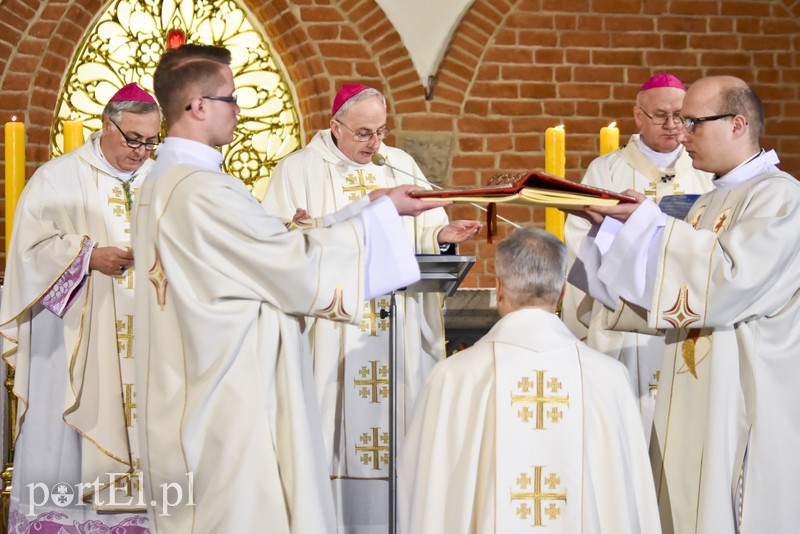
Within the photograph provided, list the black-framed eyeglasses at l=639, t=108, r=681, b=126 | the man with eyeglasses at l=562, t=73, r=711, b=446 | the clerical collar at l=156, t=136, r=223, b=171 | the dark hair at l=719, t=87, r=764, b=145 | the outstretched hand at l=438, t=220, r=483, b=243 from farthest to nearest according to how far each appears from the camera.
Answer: the black-framed eyeglasses at l=639, t=108, r=681, b=126 < the man with eyeglasses at l=562, t=73, r=711, b=446 < the outstretched hand at l=438, t=220, r=483, b=243 < the dark hair at l=719, t=87, r=764, b=145 < the clerical collar at l=156, t=136, r=223, b=171

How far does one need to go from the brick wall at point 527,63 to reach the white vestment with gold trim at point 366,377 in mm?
2493

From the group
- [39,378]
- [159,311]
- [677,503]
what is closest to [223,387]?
[159,311]

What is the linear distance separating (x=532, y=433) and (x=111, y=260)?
230 cm

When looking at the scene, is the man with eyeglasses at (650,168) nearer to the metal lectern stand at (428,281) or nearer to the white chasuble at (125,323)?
the metal lectern stand at (428,281)

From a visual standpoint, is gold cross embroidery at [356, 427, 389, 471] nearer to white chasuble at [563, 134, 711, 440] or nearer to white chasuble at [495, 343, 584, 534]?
white chasuble at [563, 134, 711, 440]

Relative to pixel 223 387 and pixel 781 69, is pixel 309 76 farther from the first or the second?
pixel 223 387

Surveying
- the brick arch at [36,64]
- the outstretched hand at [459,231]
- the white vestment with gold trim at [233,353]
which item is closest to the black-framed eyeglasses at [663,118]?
the outstretched hand at [459,231]

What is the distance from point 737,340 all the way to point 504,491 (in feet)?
3.64

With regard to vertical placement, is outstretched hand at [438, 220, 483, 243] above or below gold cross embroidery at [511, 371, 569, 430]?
above

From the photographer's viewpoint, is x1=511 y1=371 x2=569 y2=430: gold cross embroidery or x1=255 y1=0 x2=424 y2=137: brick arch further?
x1=255 y1=0 x2=424 y2=137: brick arch

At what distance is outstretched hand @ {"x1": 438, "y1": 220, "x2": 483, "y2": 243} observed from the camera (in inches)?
203

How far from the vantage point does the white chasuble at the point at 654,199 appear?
556 centimetres

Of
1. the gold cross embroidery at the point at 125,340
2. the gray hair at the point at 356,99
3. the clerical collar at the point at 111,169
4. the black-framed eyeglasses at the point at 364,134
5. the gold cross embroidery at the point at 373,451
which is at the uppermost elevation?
the gray hair at the point at 356,99

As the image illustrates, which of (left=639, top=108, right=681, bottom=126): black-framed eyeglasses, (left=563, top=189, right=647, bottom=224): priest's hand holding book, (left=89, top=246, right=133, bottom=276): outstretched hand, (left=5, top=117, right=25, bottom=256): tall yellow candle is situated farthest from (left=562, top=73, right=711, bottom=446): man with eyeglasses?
(left=5, top=117, right=25, bottom=256): tall yellow candle
